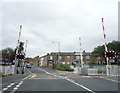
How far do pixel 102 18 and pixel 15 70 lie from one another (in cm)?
1595

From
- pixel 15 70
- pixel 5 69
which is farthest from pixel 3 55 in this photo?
pixel 5 69

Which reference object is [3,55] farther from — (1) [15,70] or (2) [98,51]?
(1) [15,70]

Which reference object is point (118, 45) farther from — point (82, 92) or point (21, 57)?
point (82, 92)

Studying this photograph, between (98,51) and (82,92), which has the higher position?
(98,51)

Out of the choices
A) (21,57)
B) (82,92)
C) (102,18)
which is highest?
(102,18)

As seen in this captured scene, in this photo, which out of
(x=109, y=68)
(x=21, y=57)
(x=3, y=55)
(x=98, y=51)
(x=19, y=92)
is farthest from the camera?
(x=3, y=55)

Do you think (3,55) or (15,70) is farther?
(3,55)

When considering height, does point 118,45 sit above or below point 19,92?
above

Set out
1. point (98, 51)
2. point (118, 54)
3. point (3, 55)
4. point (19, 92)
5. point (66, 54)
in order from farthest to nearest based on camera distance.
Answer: point (66, 54) → point (3, 55) → point (98, 51) → point (118, 54) → point (19, 92)

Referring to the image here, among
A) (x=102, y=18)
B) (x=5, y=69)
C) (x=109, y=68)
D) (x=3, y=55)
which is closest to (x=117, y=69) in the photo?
(x=109, y=68)

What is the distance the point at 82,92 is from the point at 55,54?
374 feet

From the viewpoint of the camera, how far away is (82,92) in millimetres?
10508

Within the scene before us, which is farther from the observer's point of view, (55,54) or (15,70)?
(55,54)

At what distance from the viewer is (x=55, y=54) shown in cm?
12444
